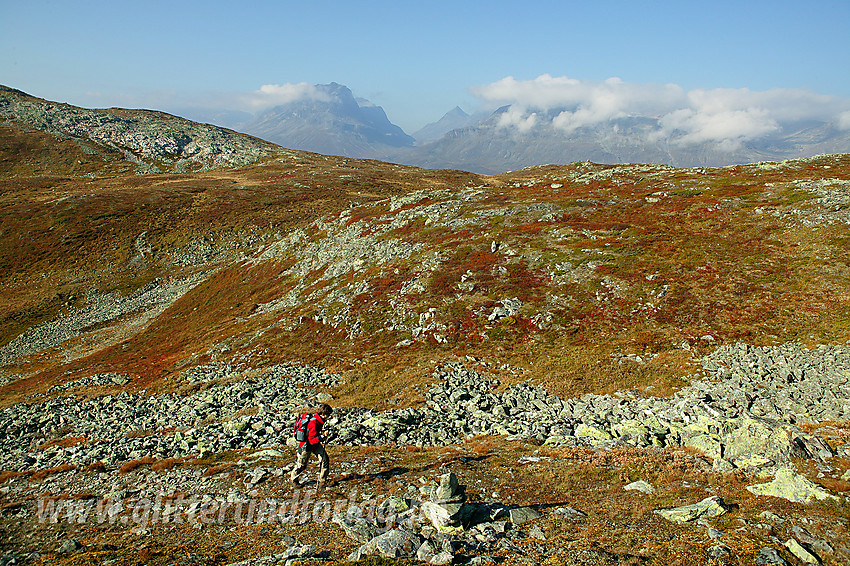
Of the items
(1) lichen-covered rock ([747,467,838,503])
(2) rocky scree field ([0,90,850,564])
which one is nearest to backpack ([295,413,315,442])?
(2) rocky scree field ([0,90,850,564])

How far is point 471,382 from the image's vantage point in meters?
26.7

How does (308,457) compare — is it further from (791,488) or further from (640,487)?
(791,488)

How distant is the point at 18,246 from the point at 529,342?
91.7 m

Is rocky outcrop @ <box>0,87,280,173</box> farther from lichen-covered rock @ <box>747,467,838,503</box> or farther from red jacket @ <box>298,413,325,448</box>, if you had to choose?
lichen-covered rock @ <box>747,467,838,503</box>

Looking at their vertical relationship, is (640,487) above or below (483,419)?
above

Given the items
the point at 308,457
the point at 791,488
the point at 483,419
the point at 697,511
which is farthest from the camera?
the point at 483,419

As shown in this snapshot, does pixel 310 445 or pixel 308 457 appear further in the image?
pixel 308 457

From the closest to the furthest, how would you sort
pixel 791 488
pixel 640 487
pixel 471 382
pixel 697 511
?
1. pixel 697 511
2. pixel 791 488
3. pixel 640 487
4. pixel 471 382

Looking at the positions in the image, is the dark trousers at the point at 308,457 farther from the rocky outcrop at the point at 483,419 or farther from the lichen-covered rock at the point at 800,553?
the lichen-covered rock at the point at 800,553

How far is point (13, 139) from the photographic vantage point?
140125 millimetres

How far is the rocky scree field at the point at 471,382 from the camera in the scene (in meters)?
12.1

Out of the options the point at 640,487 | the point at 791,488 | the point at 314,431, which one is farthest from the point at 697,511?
the point at 314,431

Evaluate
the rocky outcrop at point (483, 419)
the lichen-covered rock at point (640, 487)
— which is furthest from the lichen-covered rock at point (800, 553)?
the rocky outcrop at point (483, 419)

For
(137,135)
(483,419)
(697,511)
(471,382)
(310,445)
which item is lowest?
(483,419)
